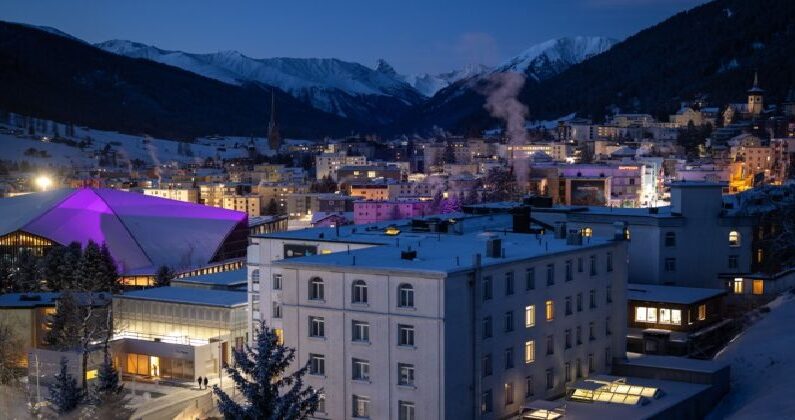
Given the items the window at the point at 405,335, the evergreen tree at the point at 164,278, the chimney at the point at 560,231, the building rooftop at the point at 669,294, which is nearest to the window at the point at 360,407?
the window at the point at 405,335

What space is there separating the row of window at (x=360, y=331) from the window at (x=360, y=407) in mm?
1238

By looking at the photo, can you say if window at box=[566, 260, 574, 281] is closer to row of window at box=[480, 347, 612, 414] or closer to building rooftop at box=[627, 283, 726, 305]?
row of window at box=[480, 347, 612, 414]

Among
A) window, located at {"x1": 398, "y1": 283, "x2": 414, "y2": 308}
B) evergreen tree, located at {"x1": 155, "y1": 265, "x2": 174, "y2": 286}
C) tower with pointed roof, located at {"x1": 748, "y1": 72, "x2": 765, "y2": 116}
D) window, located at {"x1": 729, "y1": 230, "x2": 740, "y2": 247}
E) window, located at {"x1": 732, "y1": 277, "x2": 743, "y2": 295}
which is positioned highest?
tower with pointed roof, located at {"x1": 748, "y1": 72, "x2": 765, "y2": 116}

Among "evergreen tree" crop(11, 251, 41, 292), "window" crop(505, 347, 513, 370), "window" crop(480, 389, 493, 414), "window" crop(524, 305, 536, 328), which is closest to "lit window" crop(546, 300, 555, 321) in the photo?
"window" crop(524, 305, 536, 328)

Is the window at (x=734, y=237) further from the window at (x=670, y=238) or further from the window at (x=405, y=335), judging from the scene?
the window at (x=405, y=335)

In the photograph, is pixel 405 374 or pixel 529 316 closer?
pixel 405 374

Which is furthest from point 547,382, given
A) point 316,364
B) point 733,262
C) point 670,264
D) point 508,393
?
point 733,262

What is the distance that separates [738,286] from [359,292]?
59.2 ft

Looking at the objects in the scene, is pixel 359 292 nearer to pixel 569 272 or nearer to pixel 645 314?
pixel 569 272

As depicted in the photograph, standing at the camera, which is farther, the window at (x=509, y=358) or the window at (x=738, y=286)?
the window at (x=738, y=286)

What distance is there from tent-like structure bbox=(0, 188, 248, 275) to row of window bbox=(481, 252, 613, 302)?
38.9m

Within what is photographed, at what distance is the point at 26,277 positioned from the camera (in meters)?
51.1

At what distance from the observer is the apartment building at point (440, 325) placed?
21969 mm

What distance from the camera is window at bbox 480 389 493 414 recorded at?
23.0m
